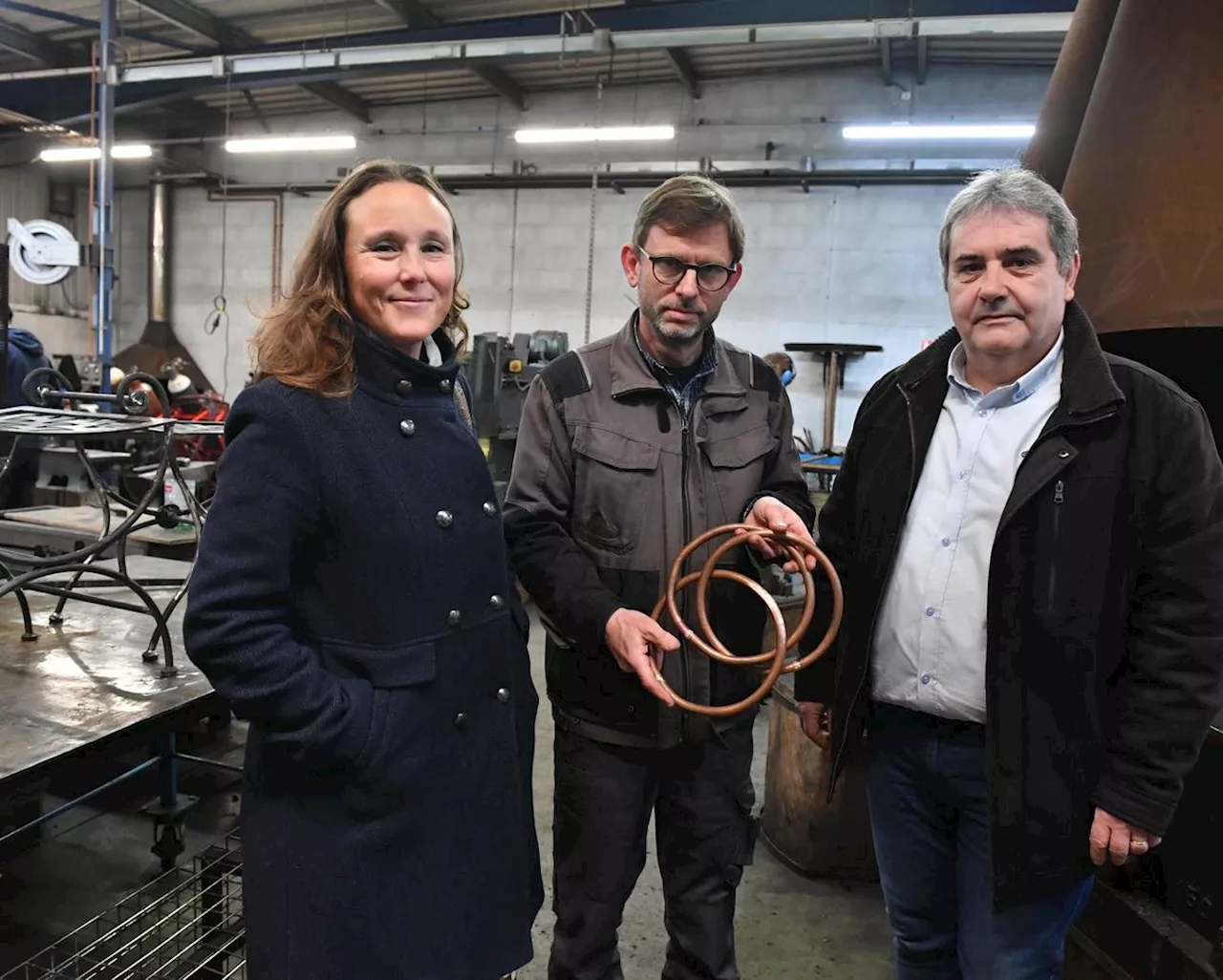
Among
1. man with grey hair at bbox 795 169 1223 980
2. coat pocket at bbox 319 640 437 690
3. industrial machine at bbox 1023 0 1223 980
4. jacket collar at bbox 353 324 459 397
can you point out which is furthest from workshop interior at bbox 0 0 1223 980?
man with grey hair at bbox 795 169 1223 980

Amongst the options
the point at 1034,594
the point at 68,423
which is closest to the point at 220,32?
the point at 68,423

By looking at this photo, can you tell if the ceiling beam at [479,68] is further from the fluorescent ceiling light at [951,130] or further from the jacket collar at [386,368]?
the jacket collar at [386,368]

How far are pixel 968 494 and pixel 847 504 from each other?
0.28 m

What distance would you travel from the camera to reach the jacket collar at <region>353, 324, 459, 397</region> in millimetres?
1138

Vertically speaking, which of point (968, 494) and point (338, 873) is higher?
point (968, 494)

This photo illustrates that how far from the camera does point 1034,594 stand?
122 centimetres

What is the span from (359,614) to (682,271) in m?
0.79

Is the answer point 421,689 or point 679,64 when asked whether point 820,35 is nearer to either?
point 679,64

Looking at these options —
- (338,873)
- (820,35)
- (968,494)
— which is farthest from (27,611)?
(820,35)

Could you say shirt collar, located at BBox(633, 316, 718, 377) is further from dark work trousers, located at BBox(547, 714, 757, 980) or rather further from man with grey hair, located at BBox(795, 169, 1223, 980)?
dark work trousers, located at BBox(547, 714, 757, 980)

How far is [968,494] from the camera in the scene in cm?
131

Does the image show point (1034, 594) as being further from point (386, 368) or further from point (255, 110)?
point (255, 110)

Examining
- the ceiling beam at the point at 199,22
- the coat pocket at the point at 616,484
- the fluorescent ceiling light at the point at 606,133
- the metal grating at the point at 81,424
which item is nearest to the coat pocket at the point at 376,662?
the coat pocket at the point at 616,484

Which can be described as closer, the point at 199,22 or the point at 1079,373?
the point at 1079,373
